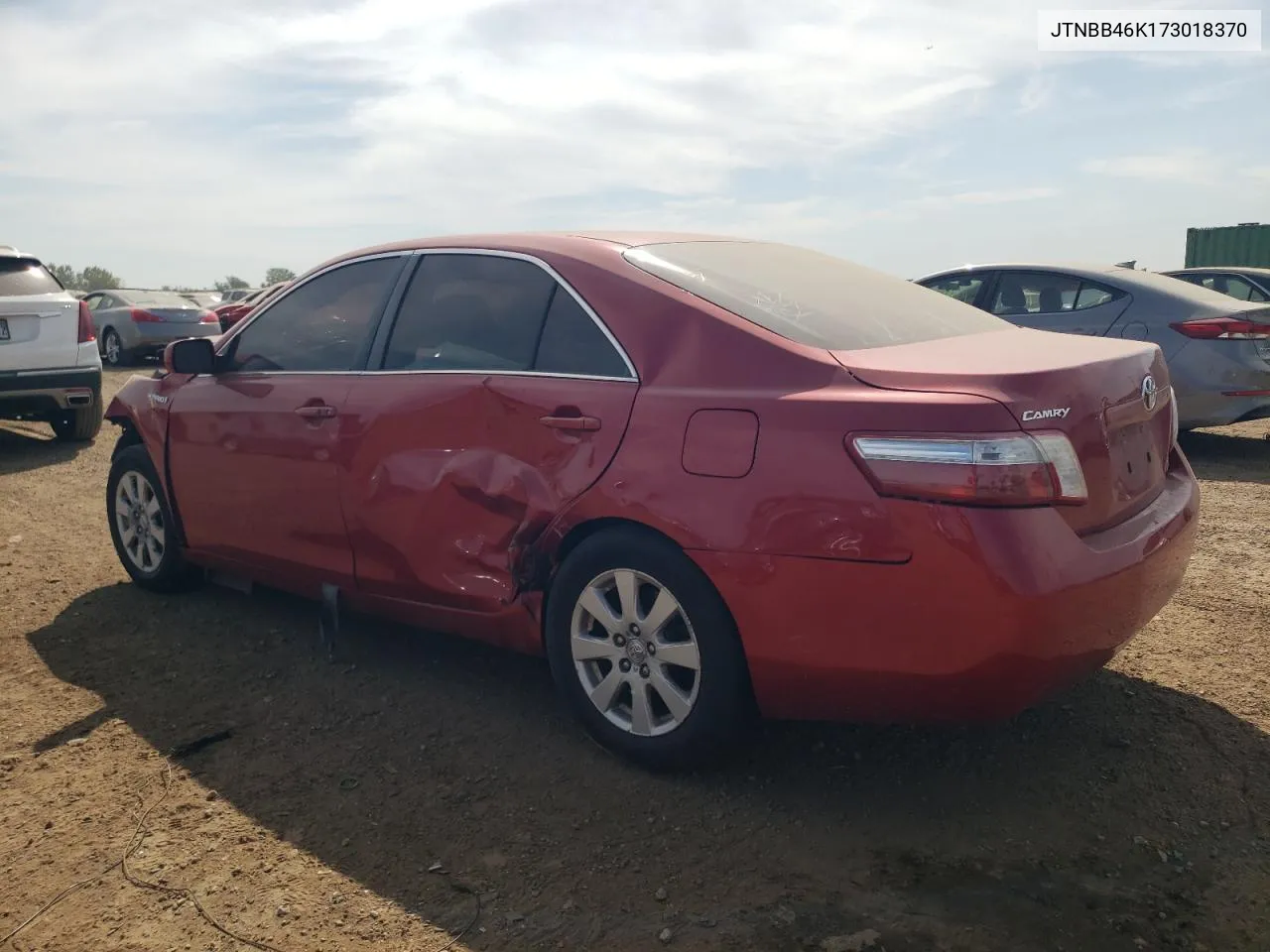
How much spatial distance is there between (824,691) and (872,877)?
0.47 m

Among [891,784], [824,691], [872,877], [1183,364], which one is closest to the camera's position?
[872,877]

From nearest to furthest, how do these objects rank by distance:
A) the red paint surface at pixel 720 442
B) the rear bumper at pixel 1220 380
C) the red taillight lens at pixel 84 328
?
the red paint surface at pixel 720 442 < the rear bumper at pixel 1220 380 < the red taillight lens at pixel 84 328

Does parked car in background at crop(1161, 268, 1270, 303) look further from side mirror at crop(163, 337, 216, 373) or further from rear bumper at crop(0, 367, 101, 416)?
rear bumper at crop(0, 367, 101, 416)

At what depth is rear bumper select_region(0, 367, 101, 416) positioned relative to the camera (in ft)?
29.3

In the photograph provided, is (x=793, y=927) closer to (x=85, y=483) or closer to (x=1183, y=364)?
(x=1183, y=364)

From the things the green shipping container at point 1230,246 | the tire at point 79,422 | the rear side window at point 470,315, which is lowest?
the tire at point 79,422

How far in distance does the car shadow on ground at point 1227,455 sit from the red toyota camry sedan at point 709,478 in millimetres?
4436

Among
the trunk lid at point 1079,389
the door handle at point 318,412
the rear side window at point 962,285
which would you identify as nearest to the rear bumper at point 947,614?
the trunk lid at point 1079,389

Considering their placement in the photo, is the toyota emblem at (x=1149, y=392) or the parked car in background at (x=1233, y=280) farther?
the parked car in background at (x=1233, y=280)

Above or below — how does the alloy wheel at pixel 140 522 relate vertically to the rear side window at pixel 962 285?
below

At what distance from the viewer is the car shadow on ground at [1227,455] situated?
734 centimetres

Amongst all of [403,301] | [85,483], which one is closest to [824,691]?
[403,301]

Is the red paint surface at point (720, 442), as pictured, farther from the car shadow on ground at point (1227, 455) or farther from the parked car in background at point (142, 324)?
the parked car in background at point (142, 324)

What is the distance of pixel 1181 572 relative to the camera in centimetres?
323
